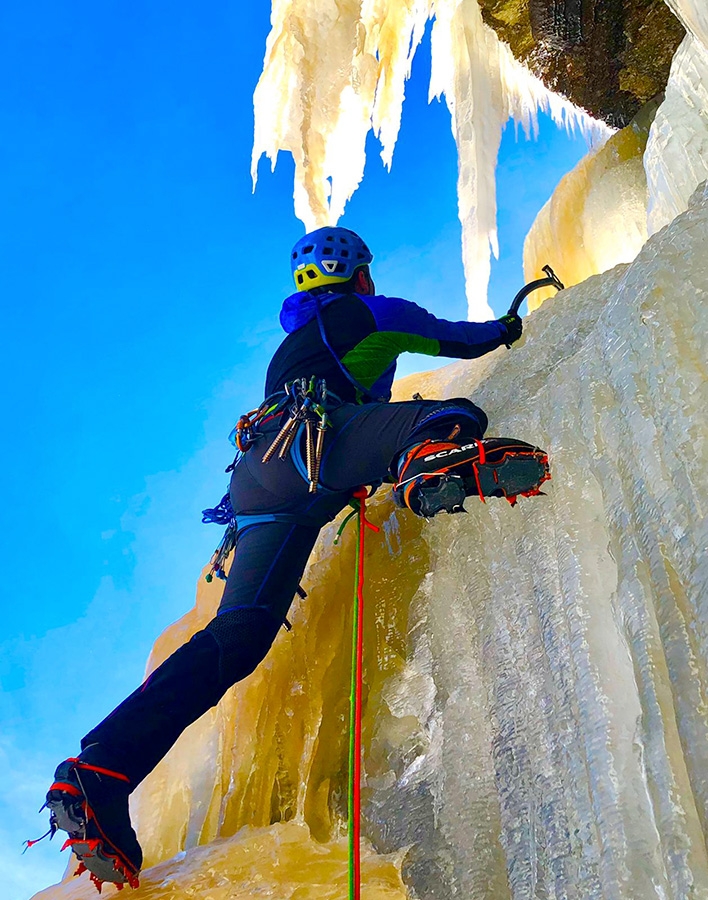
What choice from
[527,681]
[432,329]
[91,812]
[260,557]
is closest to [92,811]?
[91,812]

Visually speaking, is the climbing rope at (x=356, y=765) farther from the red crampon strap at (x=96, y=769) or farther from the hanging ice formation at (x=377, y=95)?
the hanging ice formation at (x=377, y=95)

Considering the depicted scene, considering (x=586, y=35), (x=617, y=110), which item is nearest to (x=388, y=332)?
(x=586, y=35)

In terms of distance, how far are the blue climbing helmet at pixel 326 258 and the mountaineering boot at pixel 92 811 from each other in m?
1.90

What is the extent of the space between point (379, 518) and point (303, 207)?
246 cm

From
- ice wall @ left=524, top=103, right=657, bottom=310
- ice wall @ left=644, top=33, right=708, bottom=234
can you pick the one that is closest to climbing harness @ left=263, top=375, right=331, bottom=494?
ice wall @ left=644, top=33, right=708, bottom=234

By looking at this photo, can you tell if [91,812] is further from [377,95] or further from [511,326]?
[377,95]

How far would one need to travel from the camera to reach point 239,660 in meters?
2.66

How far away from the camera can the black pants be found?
2357 millimetres

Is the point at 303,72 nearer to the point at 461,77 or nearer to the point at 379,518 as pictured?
the point at 461,77

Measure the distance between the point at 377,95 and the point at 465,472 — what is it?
13.1ft

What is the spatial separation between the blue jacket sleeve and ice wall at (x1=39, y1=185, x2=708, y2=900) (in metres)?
0.25

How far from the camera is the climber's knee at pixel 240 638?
2.64m

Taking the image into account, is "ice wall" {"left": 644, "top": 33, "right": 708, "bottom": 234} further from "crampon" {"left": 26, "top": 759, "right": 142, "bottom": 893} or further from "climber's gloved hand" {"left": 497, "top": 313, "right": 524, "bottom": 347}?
"crampon" {"left": 26, "top": 759, "right": 142, "bottom": 893}

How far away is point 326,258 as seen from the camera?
329 cm
